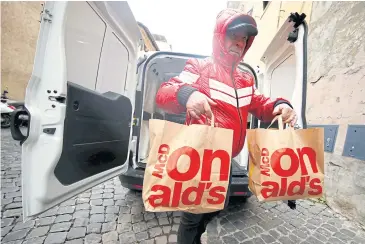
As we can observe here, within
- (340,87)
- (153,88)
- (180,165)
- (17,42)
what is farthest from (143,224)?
(17,42)

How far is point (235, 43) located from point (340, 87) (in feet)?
8.74

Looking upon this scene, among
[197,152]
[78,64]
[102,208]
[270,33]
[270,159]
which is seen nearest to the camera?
[197,152]

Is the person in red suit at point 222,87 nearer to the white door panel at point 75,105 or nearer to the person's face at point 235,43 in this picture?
the person's face at point 235,43

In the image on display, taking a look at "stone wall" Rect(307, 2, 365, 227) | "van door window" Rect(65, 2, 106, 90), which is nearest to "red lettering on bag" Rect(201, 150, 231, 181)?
"van door window" Rect(65, 2, 106, 90)

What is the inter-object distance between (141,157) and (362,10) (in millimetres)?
3818

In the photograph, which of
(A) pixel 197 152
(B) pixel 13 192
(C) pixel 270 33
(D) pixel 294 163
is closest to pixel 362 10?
(D) pixel 294 163

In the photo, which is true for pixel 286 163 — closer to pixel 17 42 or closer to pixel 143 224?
pixel 143 224

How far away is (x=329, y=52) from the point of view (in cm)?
323

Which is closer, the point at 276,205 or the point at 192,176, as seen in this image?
the point at 192,176

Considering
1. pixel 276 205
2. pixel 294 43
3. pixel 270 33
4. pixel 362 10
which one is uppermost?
pixel 270 33

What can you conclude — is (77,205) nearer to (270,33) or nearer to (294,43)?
(294,43)

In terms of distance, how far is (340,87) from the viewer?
293 cm

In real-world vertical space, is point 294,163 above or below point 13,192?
above

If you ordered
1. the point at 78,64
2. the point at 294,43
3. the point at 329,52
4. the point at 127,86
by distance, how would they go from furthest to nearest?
the point at 329,52
the point at 127,86
the point at 294,43
the point at 78,64
